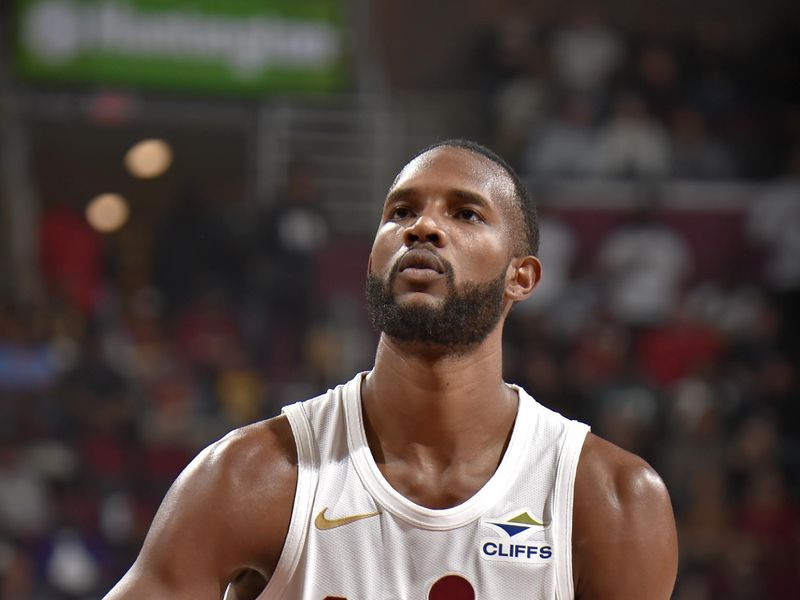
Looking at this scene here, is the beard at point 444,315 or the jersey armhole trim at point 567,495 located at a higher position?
the beard at point 444,315

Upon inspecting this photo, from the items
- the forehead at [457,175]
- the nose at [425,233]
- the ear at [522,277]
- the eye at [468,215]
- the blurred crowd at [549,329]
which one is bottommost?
the blurred crowd at [549,329]

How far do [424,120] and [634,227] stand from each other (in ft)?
7.53

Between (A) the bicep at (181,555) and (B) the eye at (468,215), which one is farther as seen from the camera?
(B) the eye at (468,215)

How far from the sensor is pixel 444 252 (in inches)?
99.4

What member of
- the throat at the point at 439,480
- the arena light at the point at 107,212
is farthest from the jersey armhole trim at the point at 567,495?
the arena light at the point at 107,212

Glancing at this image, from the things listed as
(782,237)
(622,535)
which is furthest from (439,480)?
(782,237)

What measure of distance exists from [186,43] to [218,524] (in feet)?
28.1

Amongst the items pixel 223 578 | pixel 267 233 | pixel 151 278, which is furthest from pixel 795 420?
pixel 223 578

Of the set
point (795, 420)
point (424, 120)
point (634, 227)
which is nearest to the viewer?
point (795, 420)

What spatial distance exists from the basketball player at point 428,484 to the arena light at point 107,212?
7.67 metres

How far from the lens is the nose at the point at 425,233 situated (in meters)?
2.54

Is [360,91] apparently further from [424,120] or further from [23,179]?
[23,179]

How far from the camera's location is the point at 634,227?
9750mm

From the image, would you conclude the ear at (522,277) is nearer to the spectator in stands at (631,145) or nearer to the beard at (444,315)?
the beard at (444,315)
